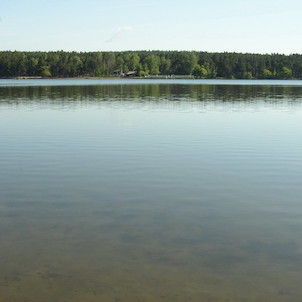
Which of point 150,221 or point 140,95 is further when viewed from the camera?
point 140,95

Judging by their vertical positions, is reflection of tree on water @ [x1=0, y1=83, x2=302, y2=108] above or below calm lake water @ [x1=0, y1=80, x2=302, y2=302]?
above

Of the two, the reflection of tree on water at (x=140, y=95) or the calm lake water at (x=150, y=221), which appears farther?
the reflection of tree on water at (x=140, y=95)

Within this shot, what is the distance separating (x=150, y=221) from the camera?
41.5ft

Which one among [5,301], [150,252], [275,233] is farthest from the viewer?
[275,233]

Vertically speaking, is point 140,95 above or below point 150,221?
above

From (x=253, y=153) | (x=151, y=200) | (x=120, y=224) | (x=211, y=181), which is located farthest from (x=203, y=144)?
(x=120, y=224)

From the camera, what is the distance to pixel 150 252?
1048cm

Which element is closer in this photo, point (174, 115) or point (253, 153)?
point (253, 153)

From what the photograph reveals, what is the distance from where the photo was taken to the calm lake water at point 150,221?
Result: 902 cm

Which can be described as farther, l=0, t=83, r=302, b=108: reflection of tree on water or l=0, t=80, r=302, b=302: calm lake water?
l=0, t=83, r=302, b=108: reflection of tree on water

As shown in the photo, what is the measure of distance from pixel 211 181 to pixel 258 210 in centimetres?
385

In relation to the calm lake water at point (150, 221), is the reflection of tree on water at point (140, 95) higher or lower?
higher

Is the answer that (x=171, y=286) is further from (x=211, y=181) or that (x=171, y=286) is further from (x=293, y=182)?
(x=293, y=182)

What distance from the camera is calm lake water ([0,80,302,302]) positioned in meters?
9.02
